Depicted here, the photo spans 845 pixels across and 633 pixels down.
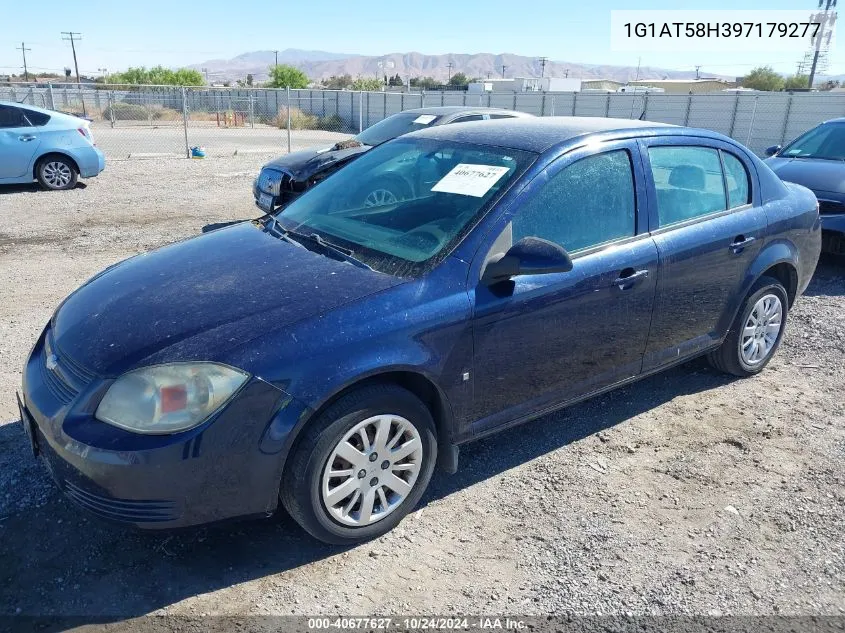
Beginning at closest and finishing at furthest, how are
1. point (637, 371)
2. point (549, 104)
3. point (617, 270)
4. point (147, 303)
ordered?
point (147, 303)
point (617, 270)
point (637, 371)
point (549, 104)

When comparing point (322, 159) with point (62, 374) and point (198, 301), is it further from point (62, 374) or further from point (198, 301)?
point (62, 374)

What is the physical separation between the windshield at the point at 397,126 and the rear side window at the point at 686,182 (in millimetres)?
6150

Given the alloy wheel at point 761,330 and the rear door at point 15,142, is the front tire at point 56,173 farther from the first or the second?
the alloy wheel at point 761,330

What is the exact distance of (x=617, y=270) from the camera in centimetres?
349

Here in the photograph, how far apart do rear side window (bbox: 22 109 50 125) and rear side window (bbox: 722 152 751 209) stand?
35.2ft

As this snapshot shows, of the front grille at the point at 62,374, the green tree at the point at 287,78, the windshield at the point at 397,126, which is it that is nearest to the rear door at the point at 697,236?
the front grille at the point at 62,374

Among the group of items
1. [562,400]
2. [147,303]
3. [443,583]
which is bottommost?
[443,583]

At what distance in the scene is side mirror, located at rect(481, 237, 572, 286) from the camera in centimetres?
298

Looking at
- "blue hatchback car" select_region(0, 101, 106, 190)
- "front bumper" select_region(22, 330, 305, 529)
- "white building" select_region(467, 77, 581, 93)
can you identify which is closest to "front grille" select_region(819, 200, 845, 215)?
"front bumper" select_region(22, 330, 305, 529)

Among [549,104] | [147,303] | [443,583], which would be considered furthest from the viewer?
[549,104]

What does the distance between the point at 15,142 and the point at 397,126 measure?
240 inches

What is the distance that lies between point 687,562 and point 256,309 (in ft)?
7.10

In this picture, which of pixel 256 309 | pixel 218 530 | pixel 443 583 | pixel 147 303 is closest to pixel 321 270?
pixel 256 309

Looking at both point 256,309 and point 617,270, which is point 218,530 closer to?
point 256,309
